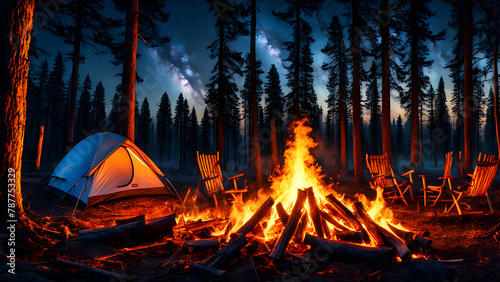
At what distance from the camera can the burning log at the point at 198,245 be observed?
3.40m

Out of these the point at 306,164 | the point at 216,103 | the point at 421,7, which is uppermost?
the point at 421,7

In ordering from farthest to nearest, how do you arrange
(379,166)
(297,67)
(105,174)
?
(297,67), (379,166), (105,174)

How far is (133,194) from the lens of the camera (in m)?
6.91

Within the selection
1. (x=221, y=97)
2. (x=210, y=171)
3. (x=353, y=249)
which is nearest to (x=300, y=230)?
(x=353, y=249)

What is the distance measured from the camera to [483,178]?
4.68 meters

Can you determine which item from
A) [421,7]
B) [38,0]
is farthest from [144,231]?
[421,7]

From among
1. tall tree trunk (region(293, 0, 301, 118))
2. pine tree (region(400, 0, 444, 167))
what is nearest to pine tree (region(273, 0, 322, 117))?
tall tree trunk (region(293, 0, 301, 118))

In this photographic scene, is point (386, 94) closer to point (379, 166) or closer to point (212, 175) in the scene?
point (379, 166)

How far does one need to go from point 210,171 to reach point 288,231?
13.2 ft

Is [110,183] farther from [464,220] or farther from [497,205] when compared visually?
[497,205]

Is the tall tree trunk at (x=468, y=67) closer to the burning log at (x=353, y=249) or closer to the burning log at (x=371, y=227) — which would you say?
the burning log at (x=371, y=227)

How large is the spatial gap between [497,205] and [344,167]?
1310 centimetres

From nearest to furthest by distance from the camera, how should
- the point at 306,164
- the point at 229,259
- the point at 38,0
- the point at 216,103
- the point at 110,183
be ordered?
the point at 229,259 → the point at 306,164 → the point at 110,183 → the point at 38,0 → the point at 216,103

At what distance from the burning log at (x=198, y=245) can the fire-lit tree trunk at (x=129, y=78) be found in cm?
533
